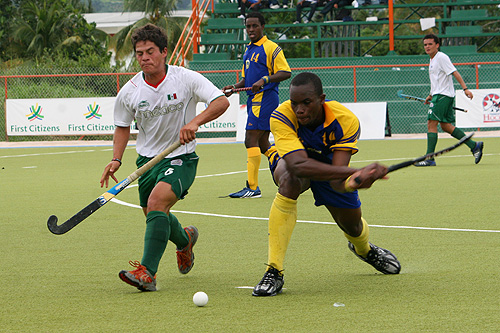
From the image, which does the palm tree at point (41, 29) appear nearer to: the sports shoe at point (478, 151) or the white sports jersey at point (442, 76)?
the white sports jersey at point (442, 76)

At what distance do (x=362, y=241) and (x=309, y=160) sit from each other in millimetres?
893

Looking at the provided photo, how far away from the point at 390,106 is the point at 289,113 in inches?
723

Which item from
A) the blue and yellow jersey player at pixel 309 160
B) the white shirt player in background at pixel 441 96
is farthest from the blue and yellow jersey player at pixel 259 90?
the blue and yellow jersey player at pixel 309 160

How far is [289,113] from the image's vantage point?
16.2ft

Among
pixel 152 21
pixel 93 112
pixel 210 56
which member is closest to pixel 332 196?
pixel 93 112

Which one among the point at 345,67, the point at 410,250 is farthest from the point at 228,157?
the point at 410,250

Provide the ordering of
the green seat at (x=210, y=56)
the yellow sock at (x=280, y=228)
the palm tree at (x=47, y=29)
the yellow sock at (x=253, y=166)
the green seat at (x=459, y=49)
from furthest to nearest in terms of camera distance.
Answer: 1. the palm tree at (x=47, y=29)
2. the green seat at (x=210, y=56)
3. the green seat at (x=459, y=49)
4. the yellow sock at (x=253, y=166)
5. the yellow sock at (x=280, y=228)

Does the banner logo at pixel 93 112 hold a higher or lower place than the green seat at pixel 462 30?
lower

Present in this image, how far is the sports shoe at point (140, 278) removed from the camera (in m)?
4.86

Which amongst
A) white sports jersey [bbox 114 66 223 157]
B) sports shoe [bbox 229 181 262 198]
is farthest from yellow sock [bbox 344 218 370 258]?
sports shoe [bbox 229 181 262 198]

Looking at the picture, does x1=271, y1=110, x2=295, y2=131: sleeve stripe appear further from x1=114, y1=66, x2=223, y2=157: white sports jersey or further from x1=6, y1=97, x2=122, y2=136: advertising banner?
x1=6, y1=97, x2=122, y2=136: advertising banner

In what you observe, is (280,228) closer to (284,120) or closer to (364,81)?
(284,120)

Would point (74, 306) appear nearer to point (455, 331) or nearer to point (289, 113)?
point (289, 113)

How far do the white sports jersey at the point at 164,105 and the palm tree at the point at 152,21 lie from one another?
39497mm
